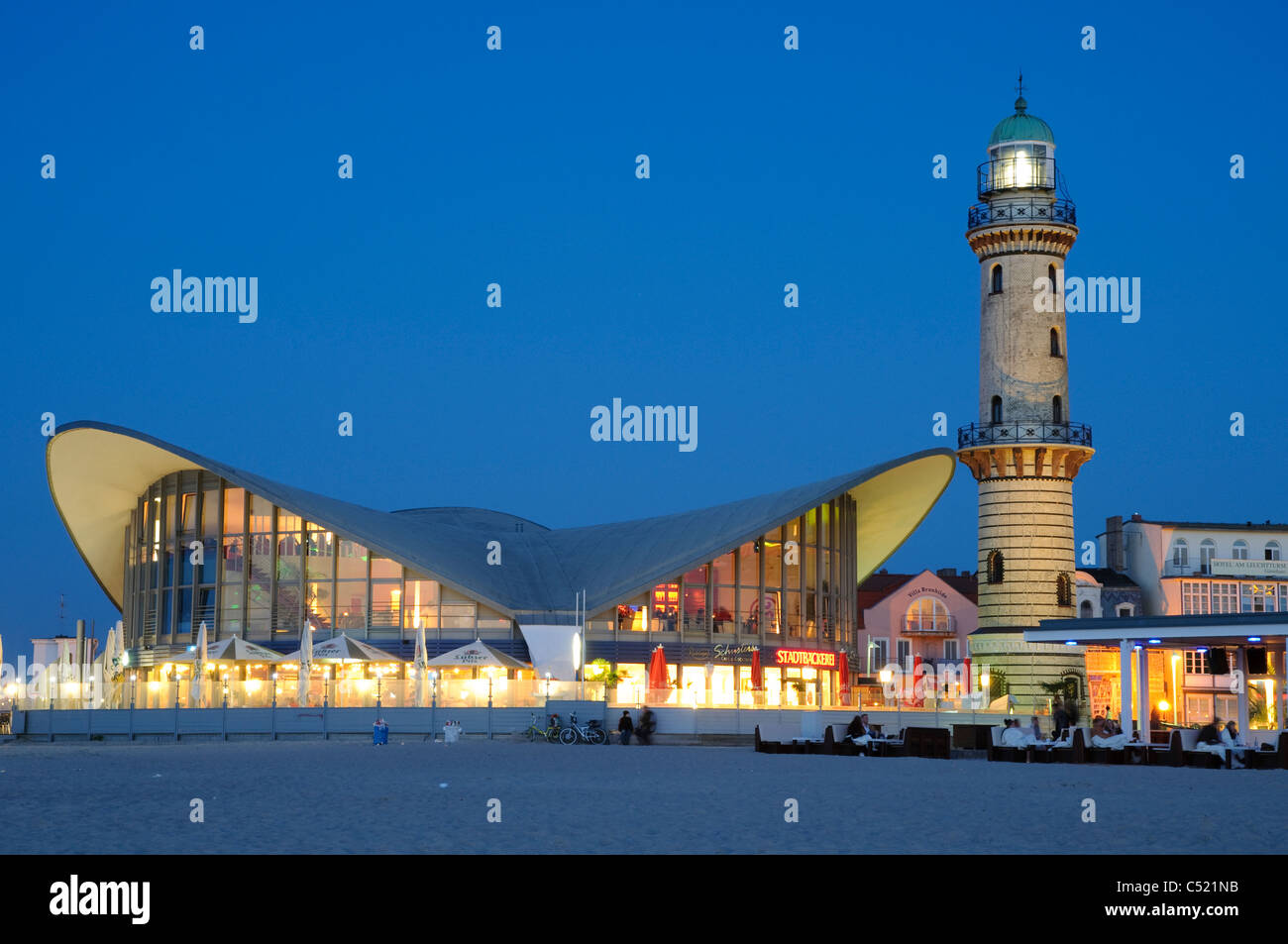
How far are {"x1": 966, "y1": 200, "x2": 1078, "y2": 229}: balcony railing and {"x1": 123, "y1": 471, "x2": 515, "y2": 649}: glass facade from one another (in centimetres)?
2203

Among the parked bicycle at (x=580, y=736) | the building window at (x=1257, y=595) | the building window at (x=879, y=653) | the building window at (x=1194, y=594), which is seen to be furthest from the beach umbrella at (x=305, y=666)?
the building window at (x=1257, y=595)

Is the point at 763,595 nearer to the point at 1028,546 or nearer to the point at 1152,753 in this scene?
the point at 1028,546

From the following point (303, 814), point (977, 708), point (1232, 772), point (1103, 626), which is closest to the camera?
point (303, 814)

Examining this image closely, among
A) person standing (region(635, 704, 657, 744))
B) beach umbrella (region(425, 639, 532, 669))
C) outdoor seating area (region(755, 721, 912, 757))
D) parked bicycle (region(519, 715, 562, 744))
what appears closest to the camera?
outdoor seating area (region(755, 721, 912, 757))

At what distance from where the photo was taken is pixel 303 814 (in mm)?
16594

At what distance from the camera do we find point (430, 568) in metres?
56.1

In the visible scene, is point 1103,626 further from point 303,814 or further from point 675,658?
point 303,814

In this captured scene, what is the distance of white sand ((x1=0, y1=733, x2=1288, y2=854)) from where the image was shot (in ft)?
46.0

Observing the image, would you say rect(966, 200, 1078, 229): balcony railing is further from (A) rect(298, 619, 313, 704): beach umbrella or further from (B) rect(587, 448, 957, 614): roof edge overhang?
(A) rect(298, 619, 313, 704): beach umbrella

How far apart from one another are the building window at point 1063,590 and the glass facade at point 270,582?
1910 centimetres

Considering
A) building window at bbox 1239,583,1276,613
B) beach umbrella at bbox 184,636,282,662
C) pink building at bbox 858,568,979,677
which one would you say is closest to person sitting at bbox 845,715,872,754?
beach umbrella at bbox 184,636,282,662

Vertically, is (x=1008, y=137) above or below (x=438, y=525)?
above
